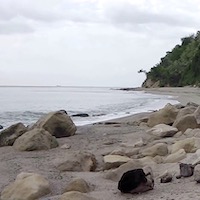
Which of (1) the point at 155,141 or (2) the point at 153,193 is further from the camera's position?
(1) the point at 155,141

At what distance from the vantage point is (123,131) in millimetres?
10273

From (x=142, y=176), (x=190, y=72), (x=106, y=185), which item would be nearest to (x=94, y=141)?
(x=106, y=185)

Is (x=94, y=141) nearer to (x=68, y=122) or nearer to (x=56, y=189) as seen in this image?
(x=68, y=122)

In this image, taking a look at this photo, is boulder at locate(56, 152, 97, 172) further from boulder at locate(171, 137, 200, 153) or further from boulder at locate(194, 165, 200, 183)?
boulder at locate(194, 165, 200, 183)

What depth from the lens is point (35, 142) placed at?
25.6 ft

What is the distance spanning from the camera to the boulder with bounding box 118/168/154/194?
4.43 m

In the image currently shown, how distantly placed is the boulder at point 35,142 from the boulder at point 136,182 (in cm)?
351

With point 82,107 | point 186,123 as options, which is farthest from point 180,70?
point 186,123

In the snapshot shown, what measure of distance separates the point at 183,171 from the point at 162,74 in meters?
76.2

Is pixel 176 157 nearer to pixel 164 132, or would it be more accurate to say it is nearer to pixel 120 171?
pixel 120 171

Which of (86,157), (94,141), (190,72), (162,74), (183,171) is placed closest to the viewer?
(183,171)

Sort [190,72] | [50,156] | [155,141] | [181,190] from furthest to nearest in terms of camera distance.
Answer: [190,72], [155,141], [50,156], [181,190]

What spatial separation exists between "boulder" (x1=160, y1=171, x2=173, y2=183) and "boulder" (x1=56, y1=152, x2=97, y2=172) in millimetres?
1469

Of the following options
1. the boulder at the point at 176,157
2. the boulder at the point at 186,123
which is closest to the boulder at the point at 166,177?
the boulder at the point at 176,157
